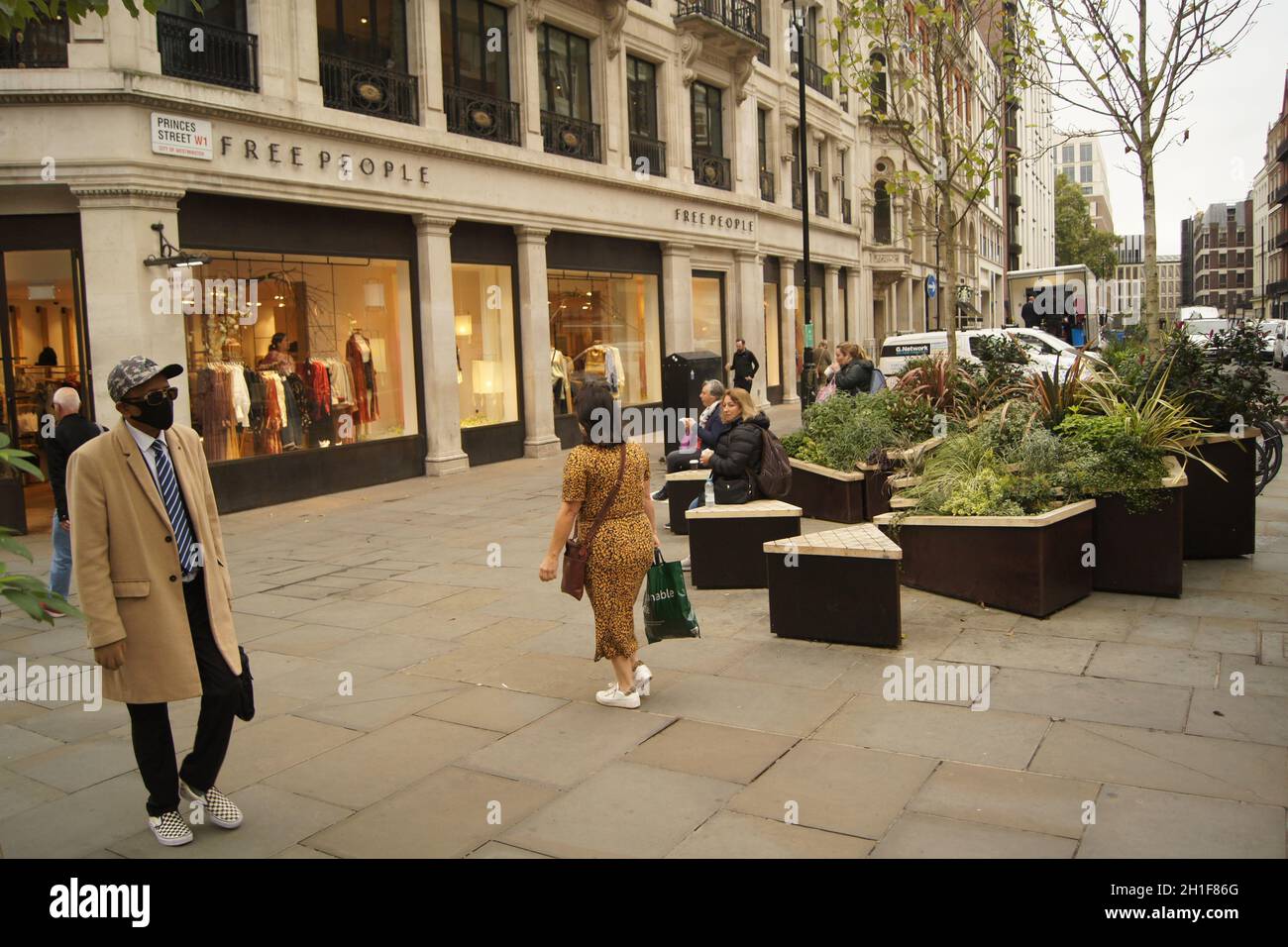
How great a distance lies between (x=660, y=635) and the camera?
241 inches

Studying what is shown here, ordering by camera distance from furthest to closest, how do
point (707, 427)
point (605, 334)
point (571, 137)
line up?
point (605, 334) → point (571, 137) → point (707, 427)

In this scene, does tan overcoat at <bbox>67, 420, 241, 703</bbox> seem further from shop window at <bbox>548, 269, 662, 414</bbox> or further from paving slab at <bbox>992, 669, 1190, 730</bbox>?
shop window at <bbox>548, 269, 662, 414</bbox>

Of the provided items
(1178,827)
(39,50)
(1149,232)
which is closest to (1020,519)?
(1178,827)

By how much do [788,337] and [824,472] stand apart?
65.3ft

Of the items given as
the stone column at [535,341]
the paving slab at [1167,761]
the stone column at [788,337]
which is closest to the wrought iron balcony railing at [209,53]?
the stone column at [535,341]

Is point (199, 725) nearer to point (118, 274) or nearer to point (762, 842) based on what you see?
point (762, 842)

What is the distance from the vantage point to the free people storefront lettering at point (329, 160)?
1409cm

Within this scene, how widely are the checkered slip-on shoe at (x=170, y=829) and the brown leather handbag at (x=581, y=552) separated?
7.32 ft

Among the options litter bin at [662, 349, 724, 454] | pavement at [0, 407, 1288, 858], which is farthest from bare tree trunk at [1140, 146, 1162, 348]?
litter bin at [662, 349, 724, 454]

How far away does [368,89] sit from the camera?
16.2m

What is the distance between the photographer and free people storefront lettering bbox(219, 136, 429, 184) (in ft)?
46.2

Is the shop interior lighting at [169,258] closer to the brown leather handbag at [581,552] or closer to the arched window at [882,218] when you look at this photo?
the brown leather handbag at [581,552]

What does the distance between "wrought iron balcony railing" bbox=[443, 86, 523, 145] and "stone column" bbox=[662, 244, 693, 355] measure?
5.78 m

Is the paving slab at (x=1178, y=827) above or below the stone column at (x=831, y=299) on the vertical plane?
below
